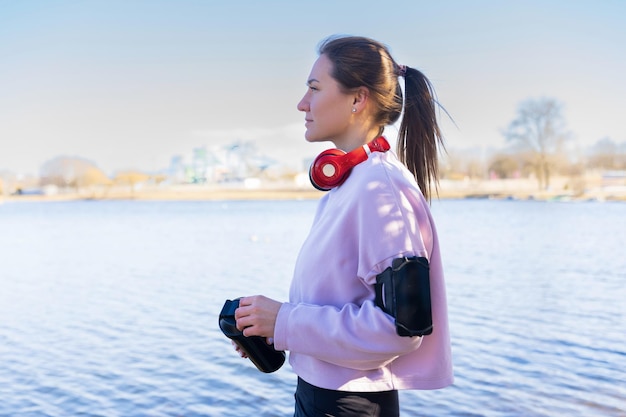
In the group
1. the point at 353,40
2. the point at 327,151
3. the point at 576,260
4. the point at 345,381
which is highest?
the point at 353,40

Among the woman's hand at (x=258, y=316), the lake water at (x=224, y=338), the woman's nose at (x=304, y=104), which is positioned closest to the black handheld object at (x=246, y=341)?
the woman's hand at (x=258, y=316)

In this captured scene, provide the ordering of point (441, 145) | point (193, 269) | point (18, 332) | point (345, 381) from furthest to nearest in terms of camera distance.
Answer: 1. point (193, 269)
2. point (18, 332)
3. point (441, 145)
4. point (345, 381)

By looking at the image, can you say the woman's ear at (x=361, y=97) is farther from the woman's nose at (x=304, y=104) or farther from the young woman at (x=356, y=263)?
the woman's nose at (x=304, y=104)

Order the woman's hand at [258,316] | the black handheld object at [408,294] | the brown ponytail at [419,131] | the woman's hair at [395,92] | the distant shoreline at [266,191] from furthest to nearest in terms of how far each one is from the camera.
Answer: the distant shoreline at [266,191]
the brown ponytail at [419,131]
the woman's hair at [395,92]
the woman's hand at [258,316]
the black handheld object at [408,294]

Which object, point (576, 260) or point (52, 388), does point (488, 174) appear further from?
point (52, 388)

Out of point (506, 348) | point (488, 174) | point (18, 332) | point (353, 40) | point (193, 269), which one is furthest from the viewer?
point (488, 174)

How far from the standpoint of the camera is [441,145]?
1.95 m

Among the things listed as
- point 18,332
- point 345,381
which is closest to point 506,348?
point 18,332

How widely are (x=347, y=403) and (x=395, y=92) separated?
741mm

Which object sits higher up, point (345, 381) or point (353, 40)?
point (353, 40)

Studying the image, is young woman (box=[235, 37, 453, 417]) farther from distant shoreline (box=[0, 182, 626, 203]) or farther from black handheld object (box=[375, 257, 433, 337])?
distant shoreline (box=[0, 182, 626, 203])

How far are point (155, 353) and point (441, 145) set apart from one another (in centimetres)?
654

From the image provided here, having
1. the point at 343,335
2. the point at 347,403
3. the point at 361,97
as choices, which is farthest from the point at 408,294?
the point at 361,97

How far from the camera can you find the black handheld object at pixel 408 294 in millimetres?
1419
